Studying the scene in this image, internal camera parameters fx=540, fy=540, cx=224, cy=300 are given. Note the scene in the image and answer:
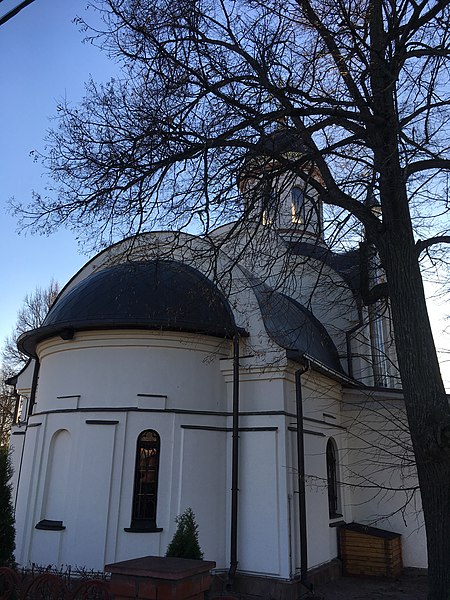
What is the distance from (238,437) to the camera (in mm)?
10016

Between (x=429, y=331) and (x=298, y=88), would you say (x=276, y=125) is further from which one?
(x=429, y=331)

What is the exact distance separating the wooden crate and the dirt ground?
181 millimetres

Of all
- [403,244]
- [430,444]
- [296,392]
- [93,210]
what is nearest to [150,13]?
[93,210]

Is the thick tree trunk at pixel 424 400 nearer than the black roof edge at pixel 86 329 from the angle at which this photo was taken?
Yes

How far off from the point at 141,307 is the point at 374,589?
22.9 ft

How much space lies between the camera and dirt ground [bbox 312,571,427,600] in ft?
31.8

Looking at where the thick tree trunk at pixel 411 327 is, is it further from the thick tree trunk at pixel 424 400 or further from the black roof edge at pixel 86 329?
the black roof edge at pixel 86 329

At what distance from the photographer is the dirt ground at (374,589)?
9.68 meters

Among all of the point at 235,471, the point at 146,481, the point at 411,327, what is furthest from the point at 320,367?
the point at 411,327

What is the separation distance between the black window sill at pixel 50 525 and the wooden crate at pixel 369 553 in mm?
6025

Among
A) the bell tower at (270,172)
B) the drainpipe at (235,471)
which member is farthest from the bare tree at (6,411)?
the bell tower at (270,172)

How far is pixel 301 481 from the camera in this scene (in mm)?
9812

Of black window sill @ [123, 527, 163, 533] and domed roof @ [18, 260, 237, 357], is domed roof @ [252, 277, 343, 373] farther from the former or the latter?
black window sill @ [123, 527, 163, 533]

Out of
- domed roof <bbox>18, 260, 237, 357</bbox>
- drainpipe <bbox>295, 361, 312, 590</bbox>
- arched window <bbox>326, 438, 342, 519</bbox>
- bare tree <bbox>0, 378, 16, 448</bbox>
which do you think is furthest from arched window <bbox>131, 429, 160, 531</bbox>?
bare tree <bbox>0, 378, 16, 448</bbox>
